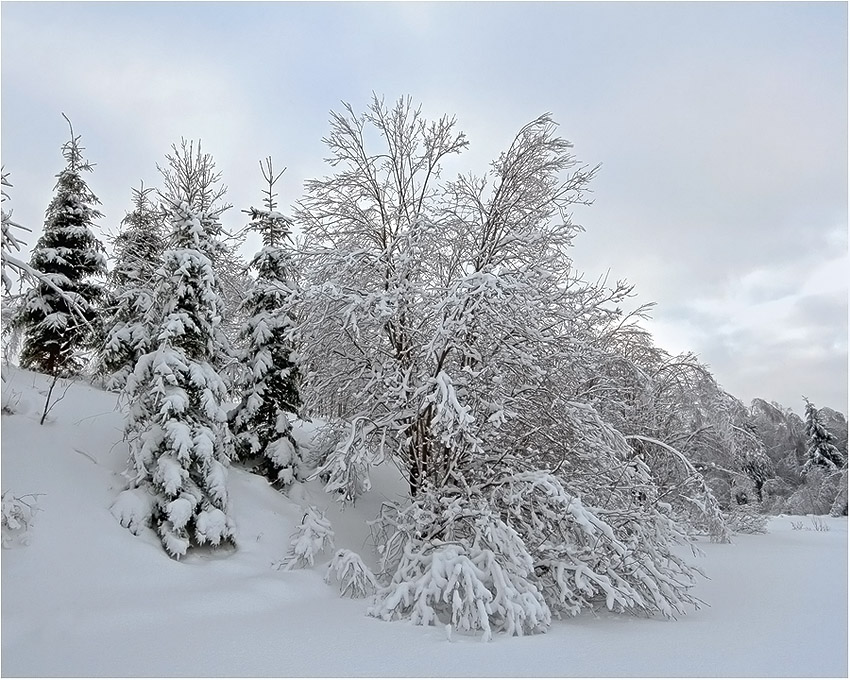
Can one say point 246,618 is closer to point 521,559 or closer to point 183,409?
point 183,409

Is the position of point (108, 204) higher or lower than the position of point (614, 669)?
higher

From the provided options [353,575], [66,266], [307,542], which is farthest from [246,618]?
[66,266]

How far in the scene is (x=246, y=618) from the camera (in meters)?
6.14

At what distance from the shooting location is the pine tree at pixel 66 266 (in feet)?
43.1

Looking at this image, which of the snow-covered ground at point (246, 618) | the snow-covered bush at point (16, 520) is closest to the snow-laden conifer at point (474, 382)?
the snow-covered ground at point (246, 618)

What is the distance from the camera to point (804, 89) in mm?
8352

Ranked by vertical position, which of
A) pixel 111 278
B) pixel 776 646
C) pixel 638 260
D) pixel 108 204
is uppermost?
pixel 108 204

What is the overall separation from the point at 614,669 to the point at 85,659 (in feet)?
15.8

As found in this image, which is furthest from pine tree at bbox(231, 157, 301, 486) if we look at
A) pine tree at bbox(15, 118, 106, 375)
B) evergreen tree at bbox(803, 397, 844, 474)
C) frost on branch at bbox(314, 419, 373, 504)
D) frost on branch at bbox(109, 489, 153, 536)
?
evergreen tree at bbox(803, 397, 844, 474)

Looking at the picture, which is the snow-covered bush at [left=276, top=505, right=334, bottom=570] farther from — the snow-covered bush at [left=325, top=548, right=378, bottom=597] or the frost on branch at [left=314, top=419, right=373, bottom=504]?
the snow-covered bush at [left=325, top=548, right=378, bottom=597]

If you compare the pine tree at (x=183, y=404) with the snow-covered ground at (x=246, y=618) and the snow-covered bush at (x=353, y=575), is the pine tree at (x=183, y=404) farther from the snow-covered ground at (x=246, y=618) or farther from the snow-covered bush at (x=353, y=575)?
the snow-covered bush at (x=353, y=575)

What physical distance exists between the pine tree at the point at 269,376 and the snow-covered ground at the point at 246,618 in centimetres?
134

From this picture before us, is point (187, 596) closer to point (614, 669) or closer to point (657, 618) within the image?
point (614, 669)

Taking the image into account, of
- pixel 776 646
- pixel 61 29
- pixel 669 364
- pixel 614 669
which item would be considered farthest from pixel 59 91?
pixel 669 364
